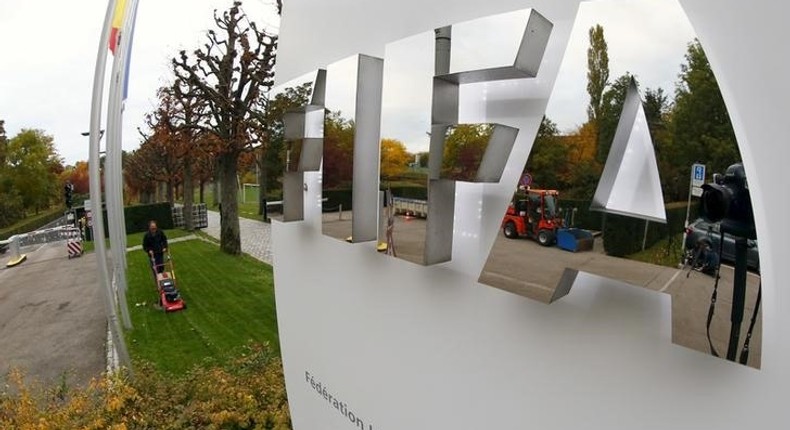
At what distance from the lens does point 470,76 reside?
1177 mm

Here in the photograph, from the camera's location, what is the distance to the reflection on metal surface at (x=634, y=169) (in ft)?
2.86

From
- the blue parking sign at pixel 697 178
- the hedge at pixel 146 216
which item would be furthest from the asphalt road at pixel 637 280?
the hedge at pixel 146 216

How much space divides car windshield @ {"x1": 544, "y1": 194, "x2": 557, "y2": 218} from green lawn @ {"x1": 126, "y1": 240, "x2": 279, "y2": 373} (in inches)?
281

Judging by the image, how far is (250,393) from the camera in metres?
5.13

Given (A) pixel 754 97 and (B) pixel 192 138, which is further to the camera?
(B) pixel 192 138

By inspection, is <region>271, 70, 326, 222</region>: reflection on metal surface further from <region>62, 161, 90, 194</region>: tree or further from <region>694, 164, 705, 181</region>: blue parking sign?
<region>62, 161, 90, 194</region>: tree

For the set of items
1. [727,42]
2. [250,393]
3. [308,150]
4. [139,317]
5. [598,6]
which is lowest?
[139,317]

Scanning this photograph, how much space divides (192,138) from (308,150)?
13.1 meters

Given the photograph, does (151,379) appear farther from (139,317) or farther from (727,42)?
(727,42)

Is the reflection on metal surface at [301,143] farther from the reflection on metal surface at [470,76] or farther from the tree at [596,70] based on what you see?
the tree at [596,70]

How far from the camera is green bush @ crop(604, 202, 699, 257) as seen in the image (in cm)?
86

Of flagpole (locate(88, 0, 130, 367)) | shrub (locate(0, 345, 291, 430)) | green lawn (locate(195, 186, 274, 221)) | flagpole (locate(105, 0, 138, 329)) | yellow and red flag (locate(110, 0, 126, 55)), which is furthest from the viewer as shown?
green lawn (locate(195, 186, 274, 221))

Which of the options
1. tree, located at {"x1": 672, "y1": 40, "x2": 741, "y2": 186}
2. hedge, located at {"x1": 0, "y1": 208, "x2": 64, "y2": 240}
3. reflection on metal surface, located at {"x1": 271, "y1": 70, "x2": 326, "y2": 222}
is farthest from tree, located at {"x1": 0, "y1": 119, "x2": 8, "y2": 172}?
tree, located at {"x1": 672, "y1": 40, "x2": 741, "y2": 186}

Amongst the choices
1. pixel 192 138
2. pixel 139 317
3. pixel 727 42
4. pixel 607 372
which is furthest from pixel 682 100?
pixel 192 138
